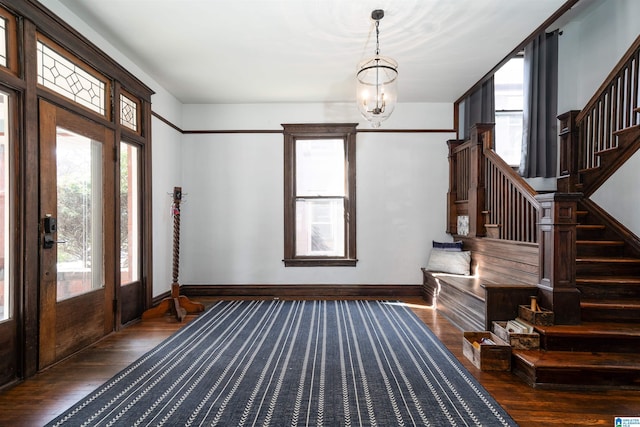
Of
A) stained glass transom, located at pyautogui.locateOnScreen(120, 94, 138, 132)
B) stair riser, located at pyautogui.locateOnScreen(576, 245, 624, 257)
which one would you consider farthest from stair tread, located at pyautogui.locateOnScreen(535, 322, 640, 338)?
stained glass transom, located at pyautogui.locateOnScreen(120, 94, 138, 132)

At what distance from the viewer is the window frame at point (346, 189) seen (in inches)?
200

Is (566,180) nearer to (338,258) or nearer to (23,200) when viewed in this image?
(338,258)

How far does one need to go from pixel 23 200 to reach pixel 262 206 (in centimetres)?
299

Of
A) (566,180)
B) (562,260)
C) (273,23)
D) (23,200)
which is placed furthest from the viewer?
(566,180)

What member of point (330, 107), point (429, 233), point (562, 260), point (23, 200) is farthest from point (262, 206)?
point (562, 260)

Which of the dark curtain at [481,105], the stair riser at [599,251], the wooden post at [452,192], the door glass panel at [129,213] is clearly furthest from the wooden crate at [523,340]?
the door glass panel at [129,213]

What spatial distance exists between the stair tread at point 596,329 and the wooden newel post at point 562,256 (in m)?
0.08

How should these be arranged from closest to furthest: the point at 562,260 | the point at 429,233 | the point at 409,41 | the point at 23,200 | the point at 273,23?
the point at 23,200, the point at 562,260, the point at 273,23, the point at 409,41, the point at 429,233

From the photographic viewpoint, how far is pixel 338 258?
5121 mm

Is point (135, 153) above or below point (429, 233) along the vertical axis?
above

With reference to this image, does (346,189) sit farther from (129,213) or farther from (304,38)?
(129,213)

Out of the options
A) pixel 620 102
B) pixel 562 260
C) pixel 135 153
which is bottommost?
pixel 562 260

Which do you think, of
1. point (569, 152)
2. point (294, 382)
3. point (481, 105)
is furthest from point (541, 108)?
point (294, 382)

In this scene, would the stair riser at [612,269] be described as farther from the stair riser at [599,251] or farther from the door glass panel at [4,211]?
the door glass panel at [4,211]
